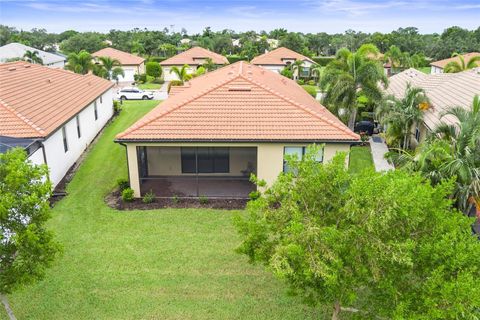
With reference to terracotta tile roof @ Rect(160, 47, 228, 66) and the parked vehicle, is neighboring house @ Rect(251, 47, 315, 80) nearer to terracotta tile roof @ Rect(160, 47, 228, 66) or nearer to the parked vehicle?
terracotta tile roof @ Rect(160, 47, 228, 66)

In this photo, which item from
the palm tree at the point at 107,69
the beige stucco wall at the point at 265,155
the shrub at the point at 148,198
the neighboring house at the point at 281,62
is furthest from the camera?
the neighboring house at the point at 281,62

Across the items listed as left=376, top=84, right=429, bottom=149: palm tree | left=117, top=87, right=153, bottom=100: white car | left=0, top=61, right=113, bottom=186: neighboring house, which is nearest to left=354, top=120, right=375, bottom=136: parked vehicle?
left=376, top=84, right=429, bottom=149: palm tree

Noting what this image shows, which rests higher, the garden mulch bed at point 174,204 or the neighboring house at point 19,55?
the neighboring house at point 19,55

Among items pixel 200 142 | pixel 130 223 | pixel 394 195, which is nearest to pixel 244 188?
pixel 200 142

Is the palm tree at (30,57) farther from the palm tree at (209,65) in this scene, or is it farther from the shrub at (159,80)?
the palm tree at (209,65)

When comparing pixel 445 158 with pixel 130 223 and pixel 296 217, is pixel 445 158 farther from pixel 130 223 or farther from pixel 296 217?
pixel 130 223

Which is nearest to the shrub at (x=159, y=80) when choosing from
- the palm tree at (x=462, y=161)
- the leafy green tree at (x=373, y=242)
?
the palm tree at (x=462, y=161)

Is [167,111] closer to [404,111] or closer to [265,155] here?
[265,155]
